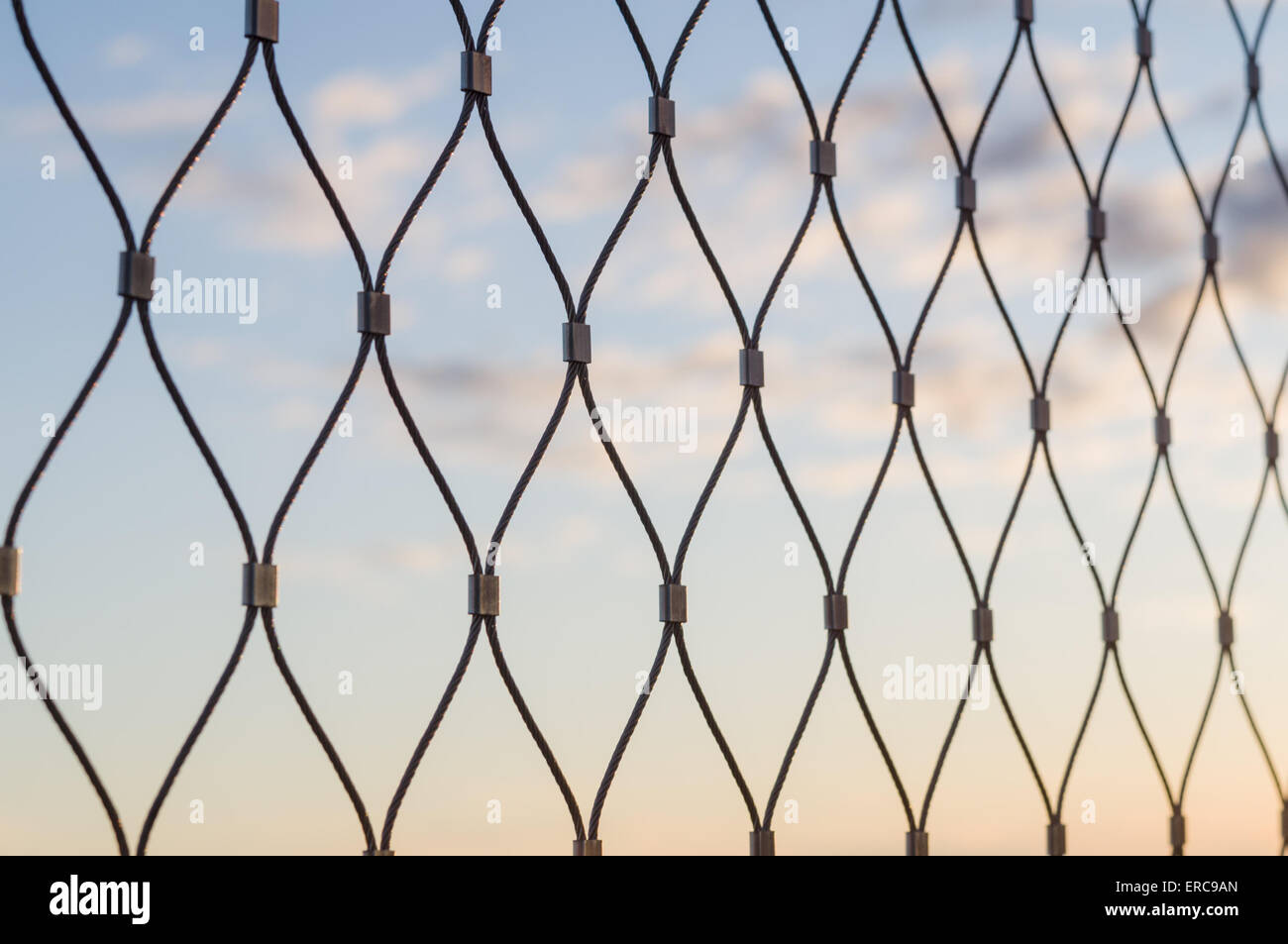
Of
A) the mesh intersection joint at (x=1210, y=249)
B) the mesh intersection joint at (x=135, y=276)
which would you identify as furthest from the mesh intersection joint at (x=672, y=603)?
the mesh intersection joint at (x=1210, y=249)

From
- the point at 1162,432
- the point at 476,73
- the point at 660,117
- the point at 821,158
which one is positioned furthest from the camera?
the point at 1162,432

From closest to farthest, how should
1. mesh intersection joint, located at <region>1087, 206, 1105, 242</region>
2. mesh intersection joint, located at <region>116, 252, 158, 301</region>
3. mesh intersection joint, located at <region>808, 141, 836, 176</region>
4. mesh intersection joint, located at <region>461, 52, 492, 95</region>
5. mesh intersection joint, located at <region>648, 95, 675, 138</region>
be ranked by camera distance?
1. mesh intersection joint, located at <region>116, 252, 158, 301</region>
2. mesh intersection joint, located at <region>461, 52, 492, 95</region>
3. mesh intersection joint, located at <region>648, 95, 675, 138</region>
4. mesh intersection joint, located at <region>808, 141, 836, 176</region>
5. mesh intersection joint, located at <region>1087, 206, 1105, 242</region>

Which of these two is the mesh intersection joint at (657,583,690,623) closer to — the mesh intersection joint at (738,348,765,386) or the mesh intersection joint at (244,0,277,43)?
the mesh intersection joint at (738,348,765,386)

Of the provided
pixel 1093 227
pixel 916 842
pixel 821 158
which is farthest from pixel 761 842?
pixel 1093 227

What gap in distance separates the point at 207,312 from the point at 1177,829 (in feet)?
4.43

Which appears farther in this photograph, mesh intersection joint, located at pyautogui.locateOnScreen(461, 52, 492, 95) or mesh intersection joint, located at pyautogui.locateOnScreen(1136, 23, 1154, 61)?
mesh intersection joint, located at pyautogui.locateOnScreen(1136, 23, 1154, 61)

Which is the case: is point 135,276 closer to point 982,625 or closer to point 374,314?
point 374,314

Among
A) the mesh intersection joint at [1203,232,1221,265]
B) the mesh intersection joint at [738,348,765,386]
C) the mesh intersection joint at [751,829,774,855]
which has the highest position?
the mesh intersection joint at [1203,232,1221,265]

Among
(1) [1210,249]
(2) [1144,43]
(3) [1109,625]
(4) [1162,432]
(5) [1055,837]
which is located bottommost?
(5) [1055,837]

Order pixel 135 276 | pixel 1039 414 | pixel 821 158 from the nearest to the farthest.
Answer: pixel 135 276
pixel 821 158
pixel 1039 414

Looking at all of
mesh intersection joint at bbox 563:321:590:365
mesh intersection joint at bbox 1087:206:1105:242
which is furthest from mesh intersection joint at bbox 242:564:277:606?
mesh intersection joint at bbox 1087:206:1105:242

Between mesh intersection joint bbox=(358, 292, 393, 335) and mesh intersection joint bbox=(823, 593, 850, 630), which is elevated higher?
mesh intersection joint bbox=(358, 292, 393, 335)
